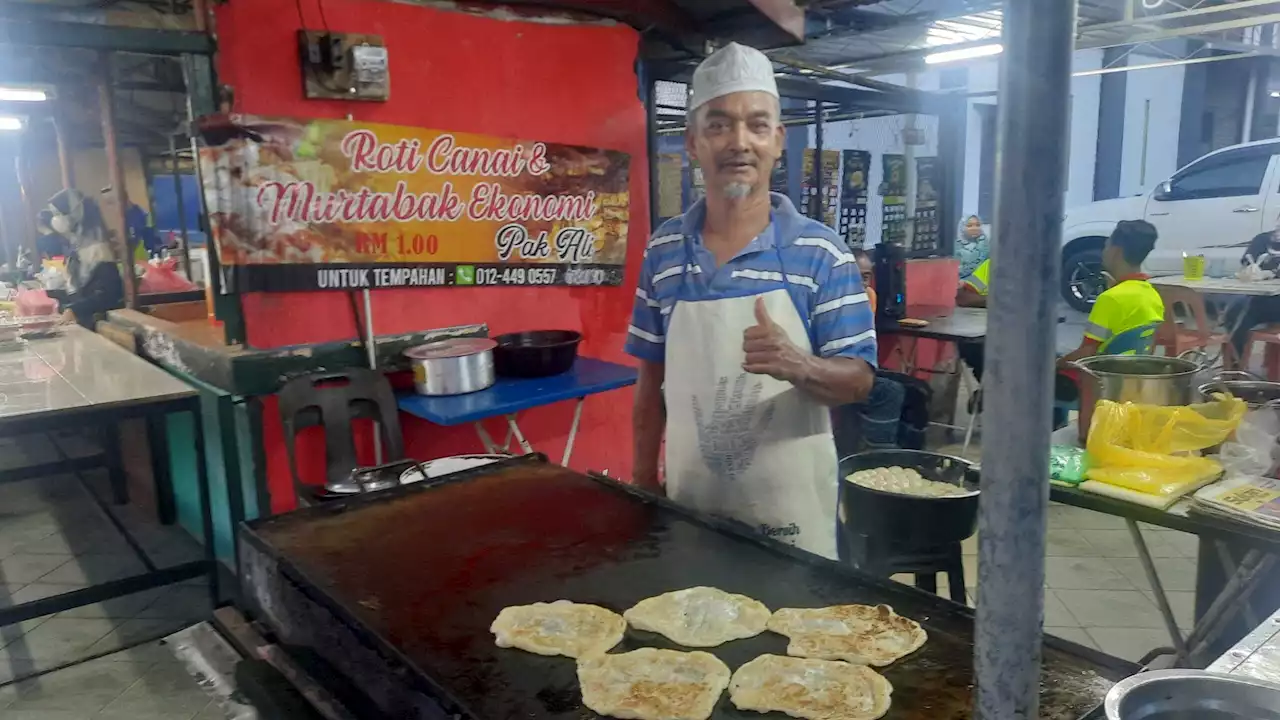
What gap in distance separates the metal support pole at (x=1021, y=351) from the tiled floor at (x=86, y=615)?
337cm

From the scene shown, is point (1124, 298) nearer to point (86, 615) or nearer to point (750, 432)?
point (750, 432)

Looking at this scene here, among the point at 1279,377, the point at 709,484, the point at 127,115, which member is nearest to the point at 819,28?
the point at 1279,377

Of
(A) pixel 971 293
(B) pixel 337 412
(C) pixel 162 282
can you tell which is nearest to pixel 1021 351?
(B) pixel 337 412

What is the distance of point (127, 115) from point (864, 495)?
10530 millimetres

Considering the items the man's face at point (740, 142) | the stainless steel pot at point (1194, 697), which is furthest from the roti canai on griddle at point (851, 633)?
the man's face at point (740, 142)

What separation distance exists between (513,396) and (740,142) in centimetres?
163

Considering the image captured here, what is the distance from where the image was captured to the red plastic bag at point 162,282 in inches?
250

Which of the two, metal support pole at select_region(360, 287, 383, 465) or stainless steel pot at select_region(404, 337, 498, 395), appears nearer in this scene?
stainless steel pot at select_region(404, 337, 498, 395)

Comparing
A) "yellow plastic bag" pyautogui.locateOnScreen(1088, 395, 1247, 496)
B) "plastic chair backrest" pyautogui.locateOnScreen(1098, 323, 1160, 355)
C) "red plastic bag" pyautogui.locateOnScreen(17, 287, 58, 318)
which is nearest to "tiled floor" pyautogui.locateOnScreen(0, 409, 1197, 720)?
"yellow plastic bag" pyautogui.locateOnScreen(1088, 395, 1247, 496)

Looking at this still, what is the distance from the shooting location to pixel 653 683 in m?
1.28

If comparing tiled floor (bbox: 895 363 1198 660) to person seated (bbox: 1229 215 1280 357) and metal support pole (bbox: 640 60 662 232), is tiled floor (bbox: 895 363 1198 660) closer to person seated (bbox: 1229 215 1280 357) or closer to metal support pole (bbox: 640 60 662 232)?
metal support pole (bbox: 640 60 662 232)

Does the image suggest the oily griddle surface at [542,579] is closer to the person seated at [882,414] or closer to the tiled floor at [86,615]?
the tiled floor at [86,615]

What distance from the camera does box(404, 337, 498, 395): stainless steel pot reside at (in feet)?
11.2

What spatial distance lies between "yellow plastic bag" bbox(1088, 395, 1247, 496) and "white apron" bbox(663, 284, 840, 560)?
2.83 feet
